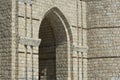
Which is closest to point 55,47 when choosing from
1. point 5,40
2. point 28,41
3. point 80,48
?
point 80,48

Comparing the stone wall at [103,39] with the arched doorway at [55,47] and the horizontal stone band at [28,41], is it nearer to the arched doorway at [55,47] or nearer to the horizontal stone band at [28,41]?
the arched doorway at [55,47]

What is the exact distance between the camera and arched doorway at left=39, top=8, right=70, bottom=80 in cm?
1396

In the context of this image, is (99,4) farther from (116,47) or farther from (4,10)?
(4,10)

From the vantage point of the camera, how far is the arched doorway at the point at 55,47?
1396cm

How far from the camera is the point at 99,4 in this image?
1488 cm

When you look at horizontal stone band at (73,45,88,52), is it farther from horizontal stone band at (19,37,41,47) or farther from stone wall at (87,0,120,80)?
horizontal stone band at (19,37,41,47)

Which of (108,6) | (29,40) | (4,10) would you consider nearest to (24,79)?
(29,40)

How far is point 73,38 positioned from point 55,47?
693 millimetres

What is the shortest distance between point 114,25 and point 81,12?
1.26 m

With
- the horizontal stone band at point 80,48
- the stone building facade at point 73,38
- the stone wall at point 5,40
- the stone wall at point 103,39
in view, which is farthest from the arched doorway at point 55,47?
the stone wall at point 5,40

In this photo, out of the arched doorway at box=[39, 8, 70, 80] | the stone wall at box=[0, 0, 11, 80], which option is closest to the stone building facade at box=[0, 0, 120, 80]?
the arched doorway at box=[39, 8, 70, 80]

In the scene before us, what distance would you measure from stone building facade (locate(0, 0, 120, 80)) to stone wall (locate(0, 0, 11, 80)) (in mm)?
638

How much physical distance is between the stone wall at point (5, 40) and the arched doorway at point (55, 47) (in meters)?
2.37

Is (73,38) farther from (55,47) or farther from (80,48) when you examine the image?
(55,47)
